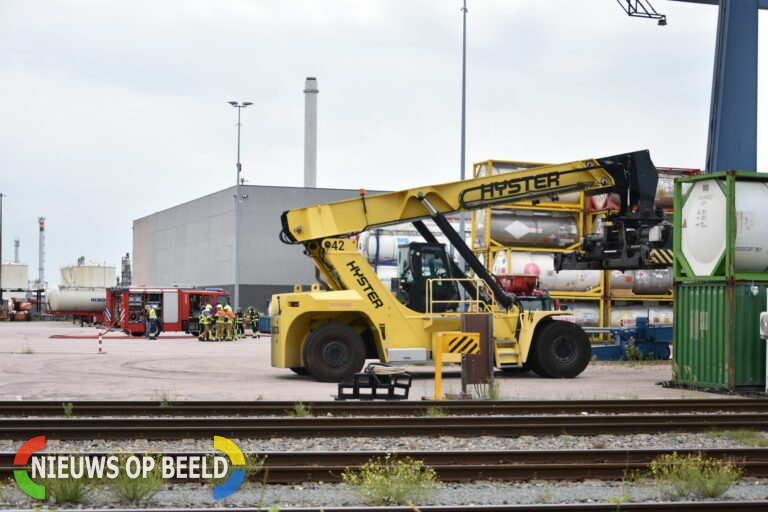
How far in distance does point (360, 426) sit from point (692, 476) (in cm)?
439

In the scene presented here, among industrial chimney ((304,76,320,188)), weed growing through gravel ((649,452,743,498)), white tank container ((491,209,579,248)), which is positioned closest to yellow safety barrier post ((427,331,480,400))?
weed growing through gravel ((649,452,743,498))

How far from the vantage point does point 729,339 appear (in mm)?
17359

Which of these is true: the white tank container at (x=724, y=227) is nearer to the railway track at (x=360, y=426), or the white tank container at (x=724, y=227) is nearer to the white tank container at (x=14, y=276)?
the railway track at (x=360, y=426)

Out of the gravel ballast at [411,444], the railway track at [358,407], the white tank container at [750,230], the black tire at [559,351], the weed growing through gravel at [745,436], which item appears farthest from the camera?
the black tire at [559,351]

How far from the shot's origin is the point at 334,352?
1916 cm

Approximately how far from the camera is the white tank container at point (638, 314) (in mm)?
30609

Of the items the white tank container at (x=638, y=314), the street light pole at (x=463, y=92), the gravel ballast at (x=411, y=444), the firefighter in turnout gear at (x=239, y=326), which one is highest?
A: the street light pole at (x=463, y=92)

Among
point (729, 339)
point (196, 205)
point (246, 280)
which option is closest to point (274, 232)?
point (246, 280)

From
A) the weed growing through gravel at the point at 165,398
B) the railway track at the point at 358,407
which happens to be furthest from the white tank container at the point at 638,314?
the weed growing through gravel at the point at 165,398

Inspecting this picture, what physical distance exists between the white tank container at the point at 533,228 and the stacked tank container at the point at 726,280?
11.2 metres

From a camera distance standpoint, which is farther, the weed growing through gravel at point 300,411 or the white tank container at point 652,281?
the white tank container at point 652,281

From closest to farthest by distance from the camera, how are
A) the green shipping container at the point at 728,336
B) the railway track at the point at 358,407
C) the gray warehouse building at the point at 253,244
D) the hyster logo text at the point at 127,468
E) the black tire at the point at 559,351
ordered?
the hyster logo text at the point at 127,468, the railway track at the point at 358,407, the green shipping container at the point at 728,336, the black tire at the point at 559,351, the gray warehouse building at the point at 253,244

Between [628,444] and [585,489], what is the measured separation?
2.66 meters

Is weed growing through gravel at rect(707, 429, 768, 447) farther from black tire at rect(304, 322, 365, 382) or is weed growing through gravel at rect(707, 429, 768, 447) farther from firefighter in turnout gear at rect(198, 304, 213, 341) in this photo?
firefighter in turnout gear at rect(198, 304, 213, 341)
